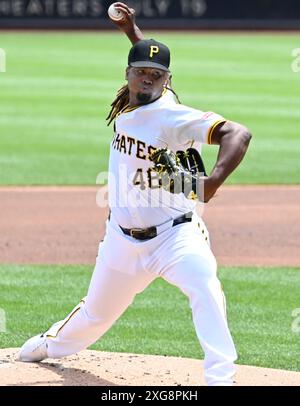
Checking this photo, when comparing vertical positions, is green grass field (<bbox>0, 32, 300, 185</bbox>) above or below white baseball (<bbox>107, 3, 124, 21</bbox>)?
below

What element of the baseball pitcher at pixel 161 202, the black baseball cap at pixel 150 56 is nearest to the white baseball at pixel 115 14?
the baseball pitcher at pixel 161 202

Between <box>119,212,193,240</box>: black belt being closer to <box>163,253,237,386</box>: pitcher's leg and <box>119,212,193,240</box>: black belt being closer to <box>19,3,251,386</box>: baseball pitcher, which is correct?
<box>19,3,251,386</box>: baseball pitcher

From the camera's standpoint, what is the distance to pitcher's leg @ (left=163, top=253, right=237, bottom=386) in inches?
205

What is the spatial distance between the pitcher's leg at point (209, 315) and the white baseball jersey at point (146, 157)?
360mm

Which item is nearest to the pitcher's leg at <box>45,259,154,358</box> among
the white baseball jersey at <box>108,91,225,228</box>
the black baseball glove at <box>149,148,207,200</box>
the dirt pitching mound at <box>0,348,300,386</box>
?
the dirt pitching mound at <box>0,348,300,386</box>

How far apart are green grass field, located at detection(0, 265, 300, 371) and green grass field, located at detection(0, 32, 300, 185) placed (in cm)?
447

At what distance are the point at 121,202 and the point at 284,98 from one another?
590 inches

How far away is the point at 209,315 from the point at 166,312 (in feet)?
9.35

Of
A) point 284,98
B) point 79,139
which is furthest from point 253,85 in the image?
point 79,139

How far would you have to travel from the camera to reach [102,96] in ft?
65.6

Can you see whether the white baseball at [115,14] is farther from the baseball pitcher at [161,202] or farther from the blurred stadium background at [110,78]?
the blurred stadium background at [110,78]

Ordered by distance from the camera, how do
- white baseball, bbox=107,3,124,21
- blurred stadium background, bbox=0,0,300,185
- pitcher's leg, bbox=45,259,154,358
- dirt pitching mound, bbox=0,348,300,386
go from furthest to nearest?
blurred stadium background, bbox=0,0,300,185 < white baseball, bbox=107,3,124,21 < dirt pitching mound, bbox=0,348,300,386 < pitcher's leg, bbox=45,259,154,358

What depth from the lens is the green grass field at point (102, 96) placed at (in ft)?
48.0

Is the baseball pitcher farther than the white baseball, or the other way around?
the white baseball
